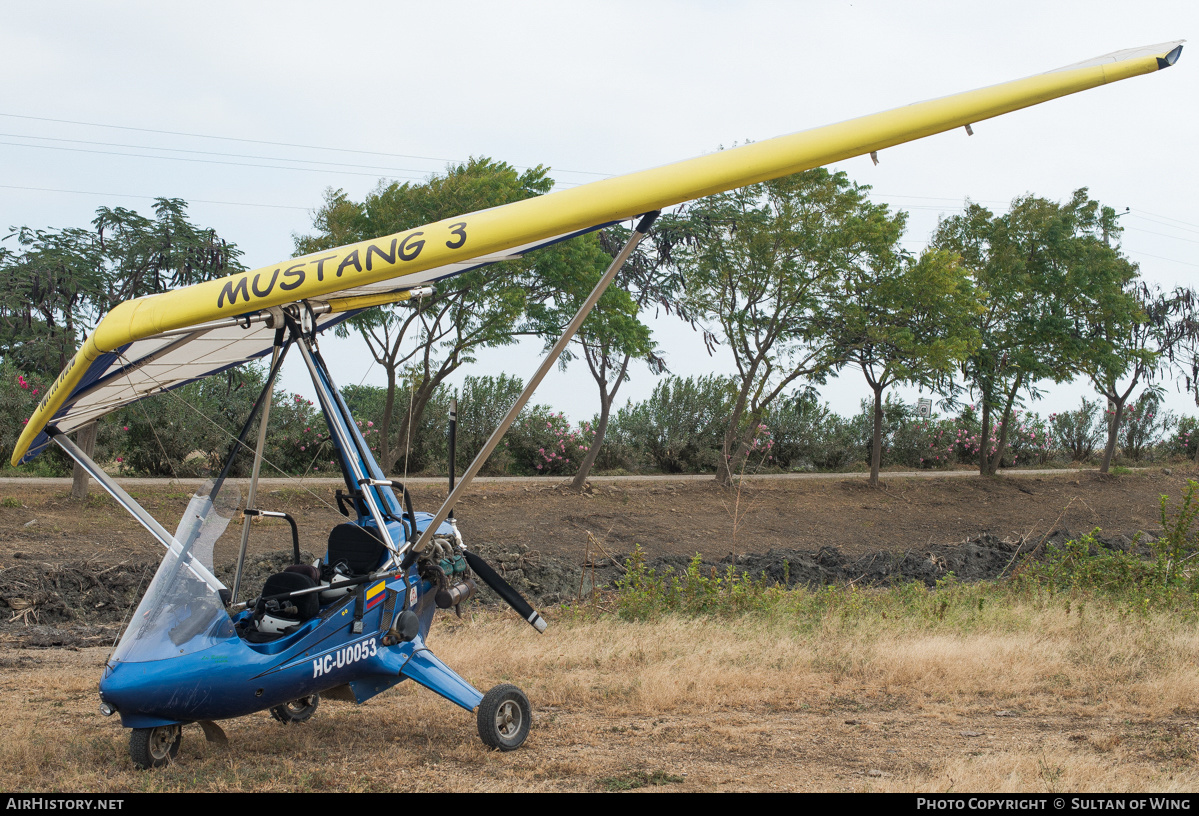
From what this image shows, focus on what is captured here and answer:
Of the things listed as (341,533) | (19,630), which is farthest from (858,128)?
(19,630)

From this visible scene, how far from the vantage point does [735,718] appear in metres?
6.20

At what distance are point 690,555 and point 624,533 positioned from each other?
2.30 m

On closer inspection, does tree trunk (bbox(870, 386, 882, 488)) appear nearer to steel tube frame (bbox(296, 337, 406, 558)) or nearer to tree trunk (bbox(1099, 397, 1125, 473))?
tree trunk (bbox(1099, 397, 1125, 473))

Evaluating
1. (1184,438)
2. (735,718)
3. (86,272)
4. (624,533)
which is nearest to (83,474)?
(86,272)

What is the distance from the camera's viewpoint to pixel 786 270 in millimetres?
21547

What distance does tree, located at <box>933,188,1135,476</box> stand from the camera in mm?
25906

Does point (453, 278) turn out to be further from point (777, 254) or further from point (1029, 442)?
point (1029, 442)

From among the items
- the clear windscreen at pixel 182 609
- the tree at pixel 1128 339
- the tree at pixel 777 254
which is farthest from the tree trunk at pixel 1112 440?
the clear windscreen at pixel 182 609

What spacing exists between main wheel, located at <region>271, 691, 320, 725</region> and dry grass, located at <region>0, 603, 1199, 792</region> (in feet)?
0.45

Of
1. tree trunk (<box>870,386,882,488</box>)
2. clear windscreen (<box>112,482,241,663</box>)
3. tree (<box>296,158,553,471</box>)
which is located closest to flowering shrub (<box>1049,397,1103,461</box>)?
tree trunk (<box>870,386,882,488</box>)

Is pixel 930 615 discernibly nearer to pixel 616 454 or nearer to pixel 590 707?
pixel 590 707

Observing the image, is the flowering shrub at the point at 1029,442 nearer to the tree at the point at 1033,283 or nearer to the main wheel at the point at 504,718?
the tree at the point at 1033,283

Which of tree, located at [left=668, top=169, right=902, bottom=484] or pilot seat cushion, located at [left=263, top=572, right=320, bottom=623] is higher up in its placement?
tree, located at [left=668, top=169, right=902, bottom=484]

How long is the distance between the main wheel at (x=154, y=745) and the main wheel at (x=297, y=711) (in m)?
0.88
